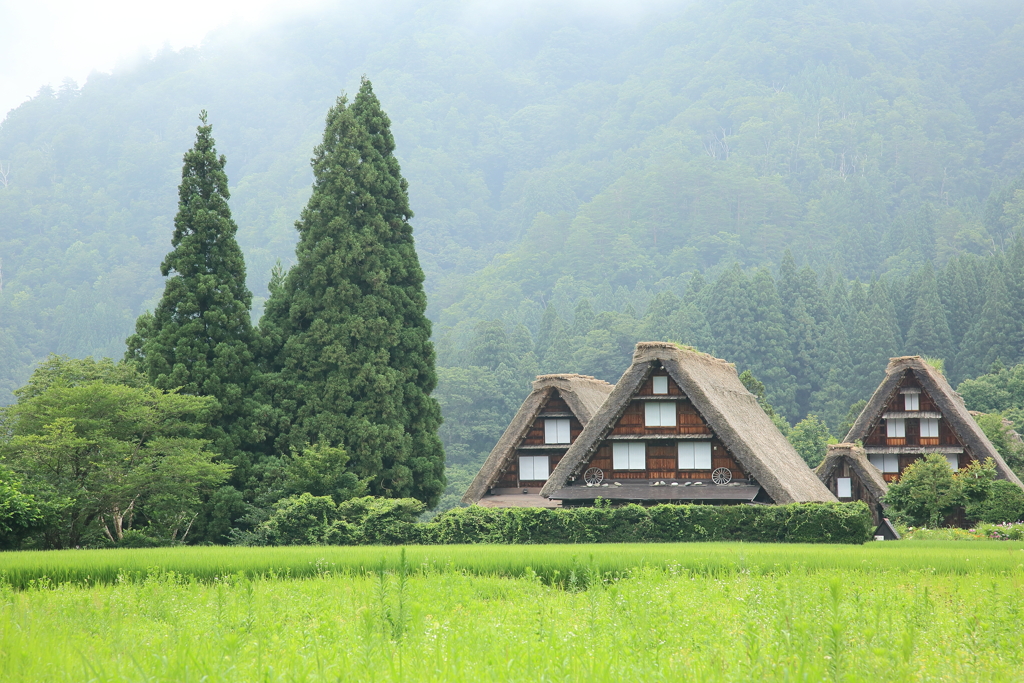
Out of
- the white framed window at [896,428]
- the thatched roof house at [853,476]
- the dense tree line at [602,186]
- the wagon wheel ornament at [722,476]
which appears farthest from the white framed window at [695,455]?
the dense tree line at [602,186]

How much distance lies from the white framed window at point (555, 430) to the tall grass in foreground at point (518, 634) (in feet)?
82.6

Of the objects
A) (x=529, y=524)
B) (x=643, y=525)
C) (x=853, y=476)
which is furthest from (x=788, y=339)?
(x=529, y=524)

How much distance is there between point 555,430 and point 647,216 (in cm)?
10030

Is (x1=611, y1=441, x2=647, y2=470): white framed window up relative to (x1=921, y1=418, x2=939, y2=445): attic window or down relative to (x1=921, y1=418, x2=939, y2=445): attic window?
down

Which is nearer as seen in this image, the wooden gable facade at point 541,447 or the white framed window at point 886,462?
the wooden gable facade at point 541,447

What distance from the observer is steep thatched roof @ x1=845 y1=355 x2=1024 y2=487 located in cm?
4016

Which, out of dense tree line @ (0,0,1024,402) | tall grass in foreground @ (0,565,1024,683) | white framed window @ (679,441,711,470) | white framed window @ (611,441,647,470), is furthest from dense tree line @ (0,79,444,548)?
dense tree line @ (0,0,1024,402)

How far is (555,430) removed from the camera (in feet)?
128

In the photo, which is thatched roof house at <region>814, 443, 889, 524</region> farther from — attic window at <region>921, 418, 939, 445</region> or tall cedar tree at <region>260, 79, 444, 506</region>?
tall cedar tree at <region>260, 79, 444, 506</region>

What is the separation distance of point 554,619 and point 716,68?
196993 millimetres

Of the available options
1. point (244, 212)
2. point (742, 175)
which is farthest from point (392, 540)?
point (244, 212)

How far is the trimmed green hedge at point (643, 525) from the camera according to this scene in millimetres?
24891

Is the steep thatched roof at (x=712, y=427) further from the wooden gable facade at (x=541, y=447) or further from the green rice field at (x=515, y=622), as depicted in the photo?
the green rice field at (x=515, y=622)

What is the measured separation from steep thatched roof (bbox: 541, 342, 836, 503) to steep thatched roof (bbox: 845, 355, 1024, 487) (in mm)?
10010
